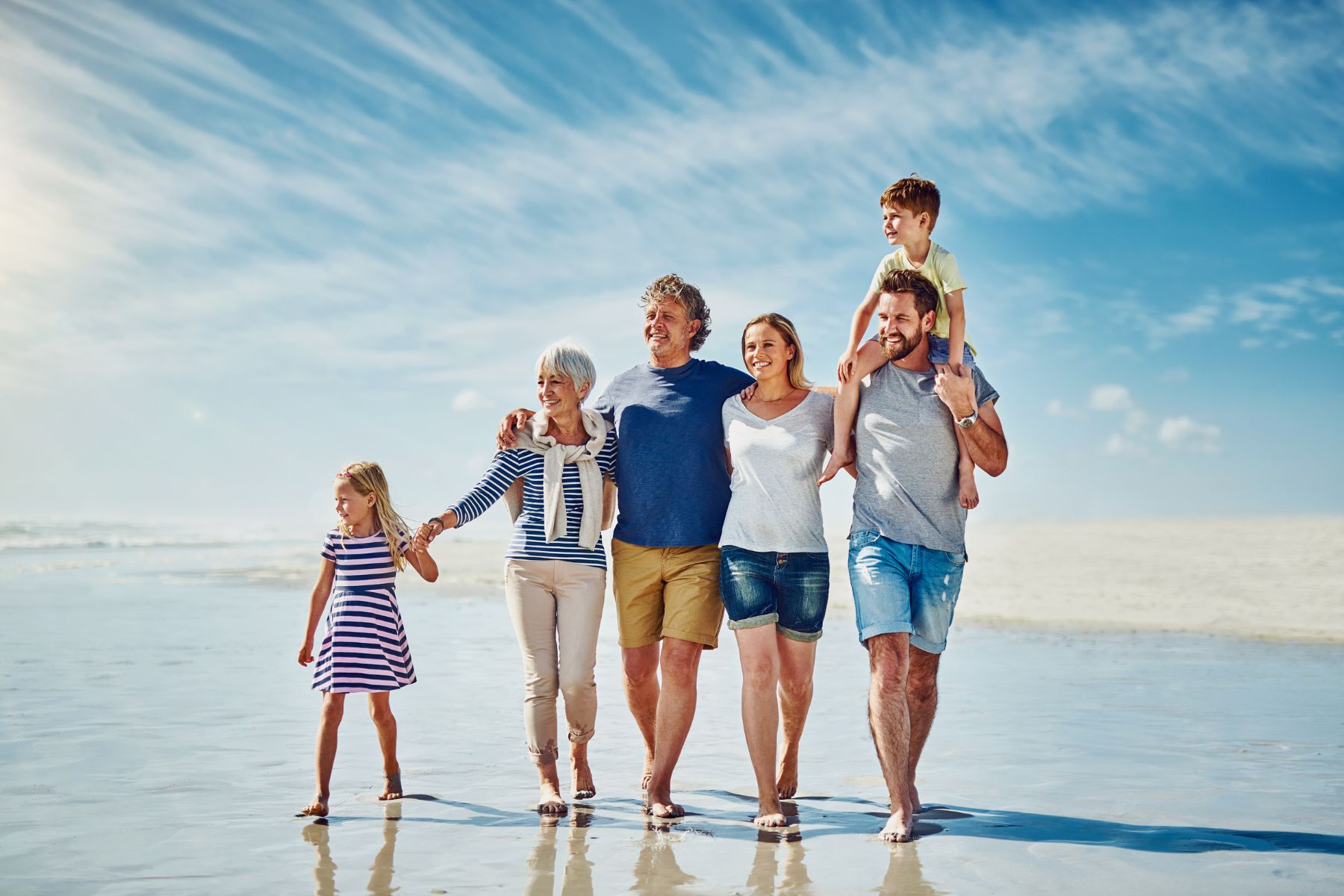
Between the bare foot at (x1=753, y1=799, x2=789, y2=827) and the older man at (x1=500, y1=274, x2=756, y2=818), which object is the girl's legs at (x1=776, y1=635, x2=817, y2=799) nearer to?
the bare foot at (x1=753, y1=799, x2=789, y2=827)

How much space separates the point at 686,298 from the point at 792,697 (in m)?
1.95

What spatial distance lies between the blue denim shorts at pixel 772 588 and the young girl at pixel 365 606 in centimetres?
142

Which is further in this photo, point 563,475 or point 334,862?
point 563,475

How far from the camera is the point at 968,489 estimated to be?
4.84 meters

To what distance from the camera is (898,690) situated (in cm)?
461

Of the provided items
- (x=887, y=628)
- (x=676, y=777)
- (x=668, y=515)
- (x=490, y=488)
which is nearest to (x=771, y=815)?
(x=887, y=628)

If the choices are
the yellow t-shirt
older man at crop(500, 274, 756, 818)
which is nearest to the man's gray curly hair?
older man at crop(500, 274, 756, 818)

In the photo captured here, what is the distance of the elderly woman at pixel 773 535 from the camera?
477 centimetres

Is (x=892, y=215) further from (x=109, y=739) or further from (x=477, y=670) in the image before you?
(x=477, y=670)

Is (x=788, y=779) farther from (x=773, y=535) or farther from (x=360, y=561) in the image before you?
(x=360, y=561)

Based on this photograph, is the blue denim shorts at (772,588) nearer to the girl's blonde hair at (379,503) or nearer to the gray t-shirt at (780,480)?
the gray t-shirt at (780,480)

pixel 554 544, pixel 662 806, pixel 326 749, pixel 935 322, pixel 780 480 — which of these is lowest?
pixel 662 806

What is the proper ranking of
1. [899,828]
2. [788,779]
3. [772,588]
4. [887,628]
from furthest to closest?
[788,779]
[772,588]
[887,628]
[899,828]

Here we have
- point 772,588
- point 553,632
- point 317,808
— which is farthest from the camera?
point 553,632
